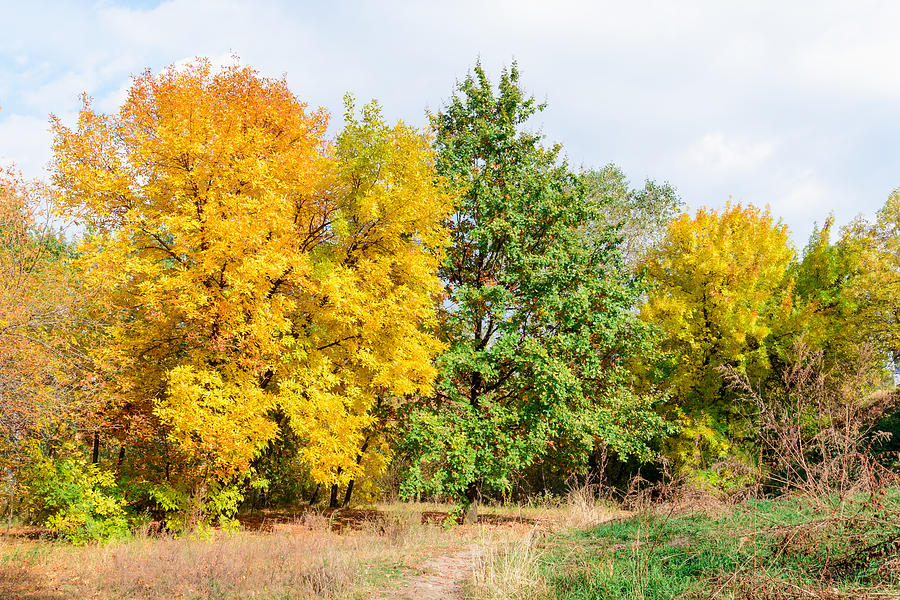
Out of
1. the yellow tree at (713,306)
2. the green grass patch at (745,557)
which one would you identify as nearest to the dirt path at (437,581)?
the green grass patch at (745,557)

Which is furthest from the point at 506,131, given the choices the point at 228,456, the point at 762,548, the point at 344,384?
the point at 762,548

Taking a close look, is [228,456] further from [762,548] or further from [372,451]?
[762,548]

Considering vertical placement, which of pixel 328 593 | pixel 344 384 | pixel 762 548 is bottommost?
pixel 328 593

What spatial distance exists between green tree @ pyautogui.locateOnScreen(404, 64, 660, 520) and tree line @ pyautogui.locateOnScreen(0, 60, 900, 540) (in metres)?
0.08

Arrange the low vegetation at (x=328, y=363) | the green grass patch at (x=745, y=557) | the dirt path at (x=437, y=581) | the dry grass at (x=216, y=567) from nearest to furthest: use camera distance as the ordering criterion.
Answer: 1. the green grass patch at (x=745, y=557)
2. the dirt path at (x=437, y=581)
3. the dry grass at (x=216, y=567)
4. the low vegetation at (x=328, y=363)

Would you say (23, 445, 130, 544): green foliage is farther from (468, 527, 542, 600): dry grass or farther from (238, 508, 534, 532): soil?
(468, 527, 542, 600): dry grass

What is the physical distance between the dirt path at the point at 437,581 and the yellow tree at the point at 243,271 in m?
4.25

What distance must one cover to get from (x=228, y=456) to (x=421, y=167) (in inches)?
323

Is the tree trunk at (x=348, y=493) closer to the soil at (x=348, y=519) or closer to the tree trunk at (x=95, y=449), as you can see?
the soil at (x=348, y=519)

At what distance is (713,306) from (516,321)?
9.48 metres

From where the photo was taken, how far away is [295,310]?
49.4 ft

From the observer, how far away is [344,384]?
53.0 feet

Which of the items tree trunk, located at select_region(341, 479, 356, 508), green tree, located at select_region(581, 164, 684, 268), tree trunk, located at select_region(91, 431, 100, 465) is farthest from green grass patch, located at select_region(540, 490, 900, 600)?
green tree, located at select_region(581, 164, 684, 268)

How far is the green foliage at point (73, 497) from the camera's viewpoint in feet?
42.9
